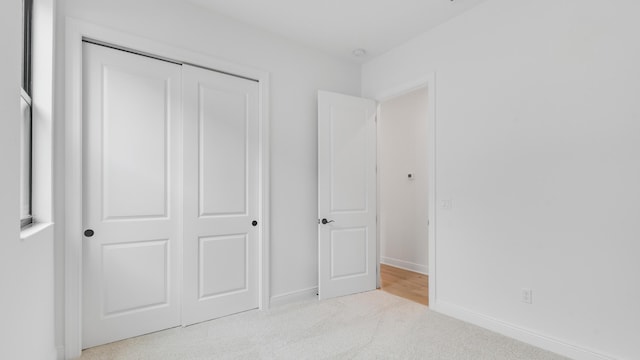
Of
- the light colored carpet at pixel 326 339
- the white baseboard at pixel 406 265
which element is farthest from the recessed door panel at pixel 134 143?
the white baseboard at pixel 406 265

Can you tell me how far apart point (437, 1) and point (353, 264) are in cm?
271

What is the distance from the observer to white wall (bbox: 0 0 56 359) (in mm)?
1090

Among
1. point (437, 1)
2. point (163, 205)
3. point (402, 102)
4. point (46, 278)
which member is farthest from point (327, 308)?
point (402, 102)

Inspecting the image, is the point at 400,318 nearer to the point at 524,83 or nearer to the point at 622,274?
the point at 622,274

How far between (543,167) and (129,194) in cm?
316

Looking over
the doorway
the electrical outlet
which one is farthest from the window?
the doorway

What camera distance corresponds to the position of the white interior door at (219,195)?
2.76 meters

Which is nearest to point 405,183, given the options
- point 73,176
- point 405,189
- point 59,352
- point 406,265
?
point 405,189

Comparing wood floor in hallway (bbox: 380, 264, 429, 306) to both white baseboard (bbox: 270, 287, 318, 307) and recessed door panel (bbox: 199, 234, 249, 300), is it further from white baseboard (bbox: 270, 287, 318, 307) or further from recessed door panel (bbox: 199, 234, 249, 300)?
recessed door panel (bbox: 199, 234, 249, 300)

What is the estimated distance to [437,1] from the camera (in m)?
2.72

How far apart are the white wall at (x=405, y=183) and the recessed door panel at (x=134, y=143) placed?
9.47 ft

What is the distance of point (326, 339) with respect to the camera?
2477mm

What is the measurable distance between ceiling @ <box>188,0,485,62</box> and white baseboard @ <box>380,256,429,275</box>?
3.05 m

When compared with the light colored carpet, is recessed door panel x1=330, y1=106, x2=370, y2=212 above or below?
above
